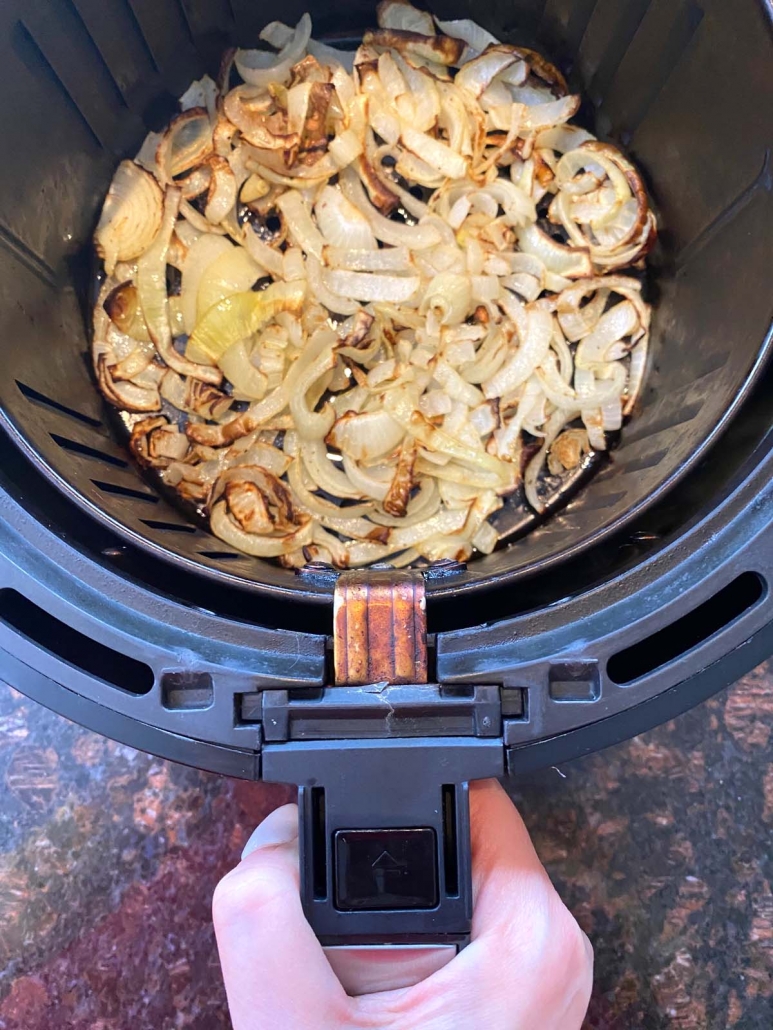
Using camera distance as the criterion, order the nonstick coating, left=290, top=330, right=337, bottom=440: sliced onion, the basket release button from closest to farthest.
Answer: the basket release button → the nonstick coating → left=290, top=330, right=337, bottom=440: sliced onion

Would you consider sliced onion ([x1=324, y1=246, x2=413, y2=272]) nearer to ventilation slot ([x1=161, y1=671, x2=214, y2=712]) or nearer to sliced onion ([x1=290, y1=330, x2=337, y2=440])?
sliced onion ([x1=290, y1=330, x2=337, y2=440])

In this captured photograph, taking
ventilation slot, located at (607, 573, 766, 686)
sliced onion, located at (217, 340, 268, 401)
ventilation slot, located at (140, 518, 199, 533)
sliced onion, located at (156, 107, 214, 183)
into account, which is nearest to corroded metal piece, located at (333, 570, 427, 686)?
ventilation slot, located at (607, 573, 766, 686)

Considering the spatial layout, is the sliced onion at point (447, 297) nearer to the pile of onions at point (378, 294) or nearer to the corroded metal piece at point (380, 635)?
the pile of onions at point (378, 294)

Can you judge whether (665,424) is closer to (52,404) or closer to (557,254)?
(557,254)

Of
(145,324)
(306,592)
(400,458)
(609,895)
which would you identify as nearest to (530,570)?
(306,592)

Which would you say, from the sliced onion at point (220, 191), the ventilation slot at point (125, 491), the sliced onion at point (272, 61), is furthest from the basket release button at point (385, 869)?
the sliced onion at point (272, 61)

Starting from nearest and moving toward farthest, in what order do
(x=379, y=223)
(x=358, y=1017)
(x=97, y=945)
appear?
1. (x=358, y=1017)
2. (x=97, y=945)
3. (x=379, y=223)

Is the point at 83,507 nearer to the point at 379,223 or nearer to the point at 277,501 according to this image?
the point at 277,501
